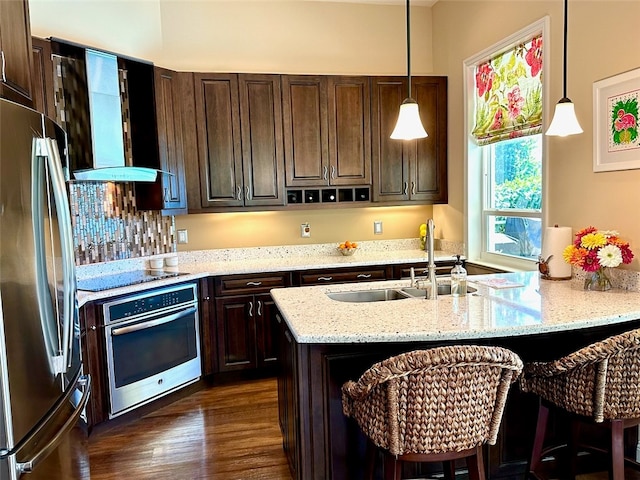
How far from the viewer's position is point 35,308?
1.54 meters

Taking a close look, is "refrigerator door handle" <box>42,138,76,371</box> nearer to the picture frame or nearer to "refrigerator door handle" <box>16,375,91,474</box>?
"refrigerator door handle" <box>16,375,91,474</box>

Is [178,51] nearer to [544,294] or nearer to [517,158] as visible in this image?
[517,158]

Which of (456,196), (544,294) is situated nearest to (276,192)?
(456,196)

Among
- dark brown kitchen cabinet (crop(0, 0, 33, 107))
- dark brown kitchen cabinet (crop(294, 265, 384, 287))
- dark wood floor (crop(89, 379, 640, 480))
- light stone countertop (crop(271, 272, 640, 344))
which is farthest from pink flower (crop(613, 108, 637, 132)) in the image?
dark brown kitchen cabinet (crop(0, 0, 33, 107))

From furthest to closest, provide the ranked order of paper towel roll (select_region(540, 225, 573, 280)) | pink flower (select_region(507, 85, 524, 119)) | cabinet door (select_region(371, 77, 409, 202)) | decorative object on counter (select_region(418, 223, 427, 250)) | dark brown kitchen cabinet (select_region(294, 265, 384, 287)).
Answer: decorative object on counter (select_region(418, 223, 427, 250))
cabinet door (select_region(371, 77, 409, 202))
dark brown kitchen cabinet (select_region(294, 265, 384, 287))
pink flower (select_region(507, 85, 524, 119))
paper towel roll (select_region(540, 225, 573, 280))

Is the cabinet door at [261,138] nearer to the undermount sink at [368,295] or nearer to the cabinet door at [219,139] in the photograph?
the cabinet door at [219,139]

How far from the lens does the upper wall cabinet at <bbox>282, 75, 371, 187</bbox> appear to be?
4.18 meters

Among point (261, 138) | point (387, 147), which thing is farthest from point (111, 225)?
point (387, 147)

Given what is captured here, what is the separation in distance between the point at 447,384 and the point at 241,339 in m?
2.54

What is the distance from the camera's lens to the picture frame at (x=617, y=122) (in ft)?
8.07

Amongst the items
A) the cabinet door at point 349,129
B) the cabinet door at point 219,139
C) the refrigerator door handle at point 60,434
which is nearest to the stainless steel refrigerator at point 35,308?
the refrigerator door handle at point 60,434

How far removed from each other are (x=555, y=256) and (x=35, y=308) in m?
2.75

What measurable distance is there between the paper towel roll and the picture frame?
1.39 ft

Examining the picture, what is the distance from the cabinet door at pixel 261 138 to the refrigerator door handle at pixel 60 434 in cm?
234
